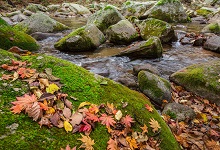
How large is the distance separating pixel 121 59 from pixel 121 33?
2209mm

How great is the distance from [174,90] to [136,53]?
2.56 meters

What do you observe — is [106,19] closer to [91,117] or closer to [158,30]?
[158,30]

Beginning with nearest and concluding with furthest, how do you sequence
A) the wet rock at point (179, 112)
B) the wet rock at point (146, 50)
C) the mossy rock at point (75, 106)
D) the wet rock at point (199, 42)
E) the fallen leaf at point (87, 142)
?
the mossy rock at point (75, 106) < the fallen leaf at point (87, 142) < the wet rock at point (179, 112) < the wet rock at point (146, 50) < the wet rock at point (199, 42)

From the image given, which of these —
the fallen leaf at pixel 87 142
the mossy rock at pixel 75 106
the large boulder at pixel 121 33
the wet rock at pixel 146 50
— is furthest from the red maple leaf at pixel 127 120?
the large boulder at pixel 121 33

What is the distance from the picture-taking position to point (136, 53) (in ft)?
24.5

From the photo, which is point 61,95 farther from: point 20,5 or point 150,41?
point 20,5

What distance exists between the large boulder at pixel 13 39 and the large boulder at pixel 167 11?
32.7 ft

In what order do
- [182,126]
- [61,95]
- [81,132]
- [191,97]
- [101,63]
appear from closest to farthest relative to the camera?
[81,132], [61,95], [182,126], [191,97], [101,63]

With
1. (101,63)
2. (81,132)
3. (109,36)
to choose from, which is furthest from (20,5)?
(81,132)

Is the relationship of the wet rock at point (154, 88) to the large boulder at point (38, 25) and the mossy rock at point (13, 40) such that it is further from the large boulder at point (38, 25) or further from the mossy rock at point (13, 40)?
the large boulder at point (38, 25)

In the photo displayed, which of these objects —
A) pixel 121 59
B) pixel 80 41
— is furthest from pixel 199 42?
pixel 80 41

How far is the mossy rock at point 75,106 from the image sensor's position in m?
1.90

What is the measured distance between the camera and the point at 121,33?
9.21 meters

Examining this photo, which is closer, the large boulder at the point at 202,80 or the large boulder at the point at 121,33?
the large boulder at the point at 202,80
